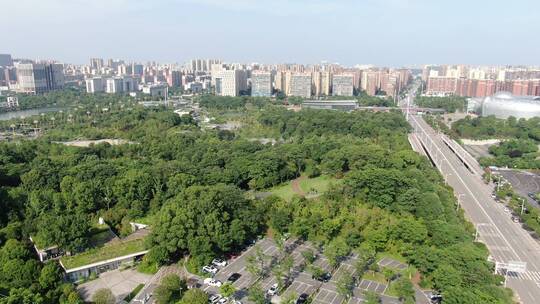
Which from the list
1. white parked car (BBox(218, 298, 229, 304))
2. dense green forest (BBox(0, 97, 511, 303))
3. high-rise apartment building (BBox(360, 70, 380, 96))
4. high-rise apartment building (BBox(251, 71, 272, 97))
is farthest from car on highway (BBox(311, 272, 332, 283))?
high-rise apartment building (BBox(360, 70, 380, 96))

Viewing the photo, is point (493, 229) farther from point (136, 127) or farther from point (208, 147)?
point (136, 127)

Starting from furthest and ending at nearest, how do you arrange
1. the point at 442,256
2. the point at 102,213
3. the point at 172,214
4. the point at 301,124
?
the point at 301,124
the point at 102,213
the point at 172,214
the point at 442,256

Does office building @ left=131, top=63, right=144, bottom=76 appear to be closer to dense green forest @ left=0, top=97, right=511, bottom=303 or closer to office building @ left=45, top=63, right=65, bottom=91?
office building @ left=45, top=63, right=65, bottom=91

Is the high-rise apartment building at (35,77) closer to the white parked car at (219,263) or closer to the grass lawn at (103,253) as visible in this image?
the grass lawn at (103,253)

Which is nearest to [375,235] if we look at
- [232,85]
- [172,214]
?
[172,214]

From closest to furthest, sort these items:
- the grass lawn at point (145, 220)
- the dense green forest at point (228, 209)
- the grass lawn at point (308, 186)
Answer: the dense green forest at point (228, 209)
the grass lawn at point (145, 220)
the grass lawn at point (308, 186)

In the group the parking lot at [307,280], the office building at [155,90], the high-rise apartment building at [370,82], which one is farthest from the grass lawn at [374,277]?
the office building at [155,90]
